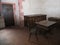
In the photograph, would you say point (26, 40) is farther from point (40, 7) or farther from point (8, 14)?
point (40, 7)

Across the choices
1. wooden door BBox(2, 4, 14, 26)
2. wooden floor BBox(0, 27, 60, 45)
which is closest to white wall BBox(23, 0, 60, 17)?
wooden door BBox(2, 4, 14, 26)

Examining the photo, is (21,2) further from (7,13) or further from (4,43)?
(4,43)

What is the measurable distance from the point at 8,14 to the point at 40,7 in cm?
205

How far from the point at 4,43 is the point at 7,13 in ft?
9.79

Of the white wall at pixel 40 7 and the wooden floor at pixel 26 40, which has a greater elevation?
the white wall at pixel 40 7

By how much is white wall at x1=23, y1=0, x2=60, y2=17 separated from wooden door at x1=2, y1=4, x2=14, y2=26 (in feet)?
2.82

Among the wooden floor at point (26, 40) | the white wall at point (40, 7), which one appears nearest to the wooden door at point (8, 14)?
the white wall at point (40, 7)

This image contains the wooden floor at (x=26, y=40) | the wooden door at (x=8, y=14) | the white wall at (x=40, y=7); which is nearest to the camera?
the wooden floor at (x=26, y=40)

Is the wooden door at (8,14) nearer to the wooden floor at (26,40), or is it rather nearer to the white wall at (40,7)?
the white wall at (40,7)

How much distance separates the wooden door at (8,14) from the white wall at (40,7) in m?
0.86

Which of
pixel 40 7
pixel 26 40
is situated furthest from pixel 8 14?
pixel 26 40

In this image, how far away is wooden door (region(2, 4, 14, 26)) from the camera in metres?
6.50

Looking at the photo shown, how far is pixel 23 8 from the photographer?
6.54 m

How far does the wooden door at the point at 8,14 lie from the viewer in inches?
256
